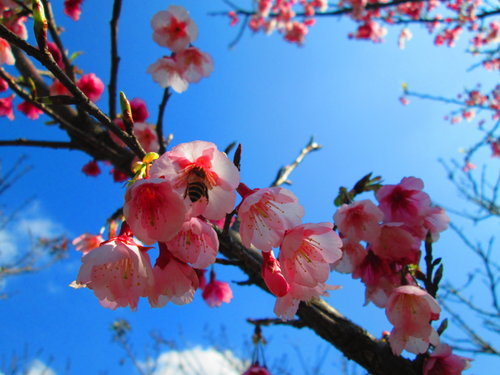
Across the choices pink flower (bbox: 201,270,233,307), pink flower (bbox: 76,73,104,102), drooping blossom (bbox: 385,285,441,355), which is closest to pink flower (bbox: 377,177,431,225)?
drooping blossom (bbox: 385,285,441,355)

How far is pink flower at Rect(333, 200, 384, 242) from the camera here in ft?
4.25

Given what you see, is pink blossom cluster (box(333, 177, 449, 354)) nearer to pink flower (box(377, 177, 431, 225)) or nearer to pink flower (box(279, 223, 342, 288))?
pink flower (box(377, 177, 431, 225))

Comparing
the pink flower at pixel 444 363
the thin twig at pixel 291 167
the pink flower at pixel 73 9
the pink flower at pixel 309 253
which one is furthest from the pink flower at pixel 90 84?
the pink flower at pixel 444 363

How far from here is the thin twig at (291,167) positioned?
2883 mm

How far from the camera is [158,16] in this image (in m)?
2.46

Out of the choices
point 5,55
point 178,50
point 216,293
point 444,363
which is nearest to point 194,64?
point 178,50

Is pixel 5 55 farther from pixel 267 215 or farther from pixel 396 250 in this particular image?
pixel 396 250

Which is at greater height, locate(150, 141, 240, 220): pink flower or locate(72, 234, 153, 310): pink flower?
locate(150, 141, 240, 220): pink flower

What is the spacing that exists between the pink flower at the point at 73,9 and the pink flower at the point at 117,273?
3253 mm

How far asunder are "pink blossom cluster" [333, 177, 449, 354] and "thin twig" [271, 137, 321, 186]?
147 centimetres

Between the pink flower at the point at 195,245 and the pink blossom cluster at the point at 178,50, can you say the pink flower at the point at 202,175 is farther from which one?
Result: the pink blossom cluster at the point at 178,50

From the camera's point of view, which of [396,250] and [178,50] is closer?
[396,250]

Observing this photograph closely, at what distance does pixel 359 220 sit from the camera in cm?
135

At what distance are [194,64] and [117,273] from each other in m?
2.03
